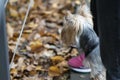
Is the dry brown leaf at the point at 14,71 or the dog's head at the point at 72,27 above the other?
the dog's head at the point at 72,27

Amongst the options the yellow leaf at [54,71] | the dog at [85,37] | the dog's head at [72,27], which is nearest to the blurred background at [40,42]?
the yellow leaf at [54,71]

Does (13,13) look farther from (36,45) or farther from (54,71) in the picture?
(54,71)

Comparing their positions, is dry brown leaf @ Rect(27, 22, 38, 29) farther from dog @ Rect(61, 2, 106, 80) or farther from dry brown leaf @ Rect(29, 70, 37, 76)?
dog @ Rect(61, 2, 106, 80)

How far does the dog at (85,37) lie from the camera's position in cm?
211

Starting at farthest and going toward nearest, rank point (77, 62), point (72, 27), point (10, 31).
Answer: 1. point (10, 31)
2. point (77, 62)
3. point (72, 27)

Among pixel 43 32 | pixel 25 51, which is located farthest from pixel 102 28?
pixel 43 32

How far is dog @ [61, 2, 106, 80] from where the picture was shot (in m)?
2.11

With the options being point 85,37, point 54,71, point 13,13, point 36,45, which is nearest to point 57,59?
point 54,71

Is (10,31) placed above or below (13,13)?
below

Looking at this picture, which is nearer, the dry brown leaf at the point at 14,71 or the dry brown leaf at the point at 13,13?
the dry brown leaf at the point at 14,71

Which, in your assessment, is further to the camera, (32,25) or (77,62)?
(32,25)

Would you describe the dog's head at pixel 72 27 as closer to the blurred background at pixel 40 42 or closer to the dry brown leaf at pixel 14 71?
the blurred background at pixel 40 42

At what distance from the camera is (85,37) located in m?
2.12

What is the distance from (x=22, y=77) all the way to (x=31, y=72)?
9 cm
